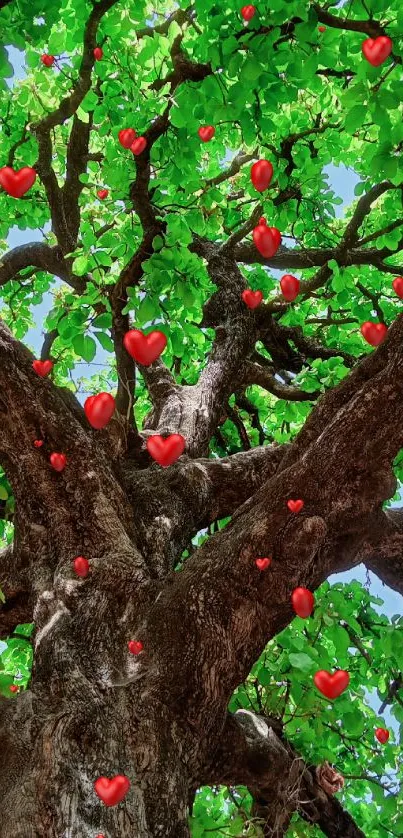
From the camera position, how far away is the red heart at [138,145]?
11.8 feet

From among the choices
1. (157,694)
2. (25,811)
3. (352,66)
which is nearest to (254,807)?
(157,694)

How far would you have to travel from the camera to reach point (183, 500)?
427 cm

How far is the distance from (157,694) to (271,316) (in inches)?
158

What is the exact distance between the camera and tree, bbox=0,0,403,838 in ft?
9.19

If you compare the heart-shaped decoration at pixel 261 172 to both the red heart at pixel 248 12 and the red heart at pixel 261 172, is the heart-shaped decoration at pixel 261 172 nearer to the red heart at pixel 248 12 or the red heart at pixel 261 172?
the red heart at pixel 261 172

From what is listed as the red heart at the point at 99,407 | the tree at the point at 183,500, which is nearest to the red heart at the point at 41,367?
the tree at the point at 183,500

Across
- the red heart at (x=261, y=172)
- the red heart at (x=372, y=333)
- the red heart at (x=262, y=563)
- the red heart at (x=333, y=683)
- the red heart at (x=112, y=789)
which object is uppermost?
the red heart at (x=261, y=172)

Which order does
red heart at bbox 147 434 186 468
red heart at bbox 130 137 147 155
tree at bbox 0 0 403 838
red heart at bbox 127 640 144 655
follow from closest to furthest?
1. tree at bbox 0 0 403 838
2. red heart at bbox 127 640 144 655
3. red heart at bbox 147 434 186 468
4. red heart at bbox 130 137 147 155

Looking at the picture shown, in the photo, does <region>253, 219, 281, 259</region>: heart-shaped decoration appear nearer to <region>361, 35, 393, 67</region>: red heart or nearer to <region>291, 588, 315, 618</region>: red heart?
<region>361, 35, 393, 67</region>: red heart

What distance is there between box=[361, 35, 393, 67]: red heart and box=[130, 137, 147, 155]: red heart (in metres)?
1.29

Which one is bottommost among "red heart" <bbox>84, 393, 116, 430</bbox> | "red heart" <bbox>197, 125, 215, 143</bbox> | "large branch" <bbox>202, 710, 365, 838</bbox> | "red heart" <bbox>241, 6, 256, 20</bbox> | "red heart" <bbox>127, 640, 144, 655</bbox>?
"large branch" <bbox>202, 710, 365, 838</bbox>

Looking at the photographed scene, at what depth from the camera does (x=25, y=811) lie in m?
2.38

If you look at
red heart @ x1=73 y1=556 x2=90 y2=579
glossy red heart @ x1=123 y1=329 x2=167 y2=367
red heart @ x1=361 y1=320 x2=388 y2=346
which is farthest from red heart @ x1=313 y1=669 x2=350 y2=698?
glossy red heart @ x1=123 y1=329 x2=167 y2=367

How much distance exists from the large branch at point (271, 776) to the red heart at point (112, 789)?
815 millimetres
